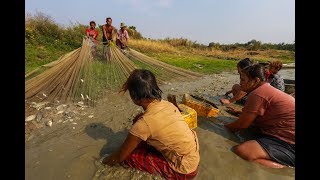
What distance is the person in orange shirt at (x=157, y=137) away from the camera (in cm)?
264

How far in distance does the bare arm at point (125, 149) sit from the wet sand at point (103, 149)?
109 mm

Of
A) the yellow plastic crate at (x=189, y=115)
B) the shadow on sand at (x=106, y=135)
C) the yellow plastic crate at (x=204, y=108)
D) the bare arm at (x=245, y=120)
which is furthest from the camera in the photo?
the yellow plastic crate at (x=204, y=108)

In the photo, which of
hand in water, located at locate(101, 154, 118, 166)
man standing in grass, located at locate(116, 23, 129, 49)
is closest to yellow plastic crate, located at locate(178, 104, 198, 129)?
hand in water, located at locate(101, 154, 118, 166)

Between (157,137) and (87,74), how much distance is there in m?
2.64

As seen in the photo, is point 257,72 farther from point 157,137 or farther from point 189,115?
point 157,137

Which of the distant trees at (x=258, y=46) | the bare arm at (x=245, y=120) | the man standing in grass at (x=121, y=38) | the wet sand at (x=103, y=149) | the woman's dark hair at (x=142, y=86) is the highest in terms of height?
the distant trees at (x=258, y=46)

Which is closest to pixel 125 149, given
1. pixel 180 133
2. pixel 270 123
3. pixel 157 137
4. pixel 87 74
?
pixel 157 137

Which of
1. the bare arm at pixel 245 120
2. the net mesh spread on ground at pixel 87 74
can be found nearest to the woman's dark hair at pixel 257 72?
the bare arm at pixel 245 120

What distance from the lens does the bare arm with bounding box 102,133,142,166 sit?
2671 millimetres

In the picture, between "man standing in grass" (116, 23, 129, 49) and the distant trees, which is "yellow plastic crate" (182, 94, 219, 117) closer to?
"man standing in grass" (116, 23, 129, 49)

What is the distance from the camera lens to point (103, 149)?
3.62m

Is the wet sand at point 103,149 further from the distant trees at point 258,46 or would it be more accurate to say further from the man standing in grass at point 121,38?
the distant trees at point 258,46
